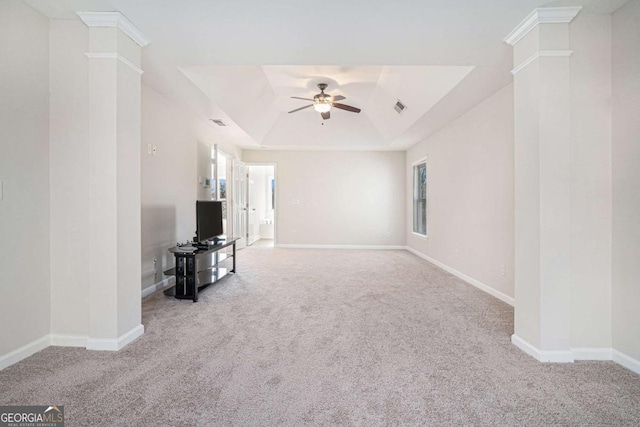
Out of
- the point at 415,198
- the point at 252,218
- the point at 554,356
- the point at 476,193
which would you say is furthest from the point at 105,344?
the point at 252,218

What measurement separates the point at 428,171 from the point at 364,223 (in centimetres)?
231

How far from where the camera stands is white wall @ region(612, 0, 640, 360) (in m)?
2.05

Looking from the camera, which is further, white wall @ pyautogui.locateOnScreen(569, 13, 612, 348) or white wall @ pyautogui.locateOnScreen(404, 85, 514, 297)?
white wall @ pyautogui.locateOnScreen(404, 85, 514, 297)

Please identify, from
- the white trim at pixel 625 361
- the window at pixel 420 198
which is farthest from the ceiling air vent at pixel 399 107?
the white trim at pixel 625 361

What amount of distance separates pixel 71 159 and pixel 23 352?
1.44 meters

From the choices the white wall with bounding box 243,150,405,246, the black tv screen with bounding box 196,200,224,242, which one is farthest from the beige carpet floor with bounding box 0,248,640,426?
the white wall with bounding box 243,150,405,246

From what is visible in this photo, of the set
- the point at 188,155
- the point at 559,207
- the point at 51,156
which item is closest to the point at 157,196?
the point at 188,155

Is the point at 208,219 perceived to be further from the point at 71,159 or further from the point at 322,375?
the point at 322,375

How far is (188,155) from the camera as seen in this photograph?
473 centimetres

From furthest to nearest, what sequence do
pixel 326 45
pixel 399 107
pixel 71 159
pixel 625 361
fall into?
pixel 399 107 → pixel 326 45 → pixel 71 159 → pixel 625 361

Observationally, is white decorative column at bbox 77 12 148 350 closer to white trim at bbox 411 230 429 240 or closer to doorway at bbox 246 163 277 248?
white trim at bbox 411 230 429 240

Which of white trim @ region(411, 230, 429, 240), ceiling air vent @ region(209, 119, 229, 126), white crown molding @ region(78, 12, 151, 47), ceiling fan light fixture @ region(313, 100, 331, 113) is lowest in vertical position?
white trim @ region(411, 230, 429, 240)

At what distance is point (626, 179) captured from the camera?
2.11 metres

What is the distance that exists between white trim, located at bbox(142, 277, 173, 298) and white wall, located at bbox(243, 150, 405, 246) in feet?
12.6
